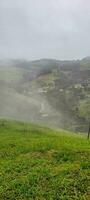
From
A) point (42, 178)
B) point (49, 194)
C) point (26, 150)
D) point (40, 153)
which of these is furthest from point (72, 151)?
point (49, 194)

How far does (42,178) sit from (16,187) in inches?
117

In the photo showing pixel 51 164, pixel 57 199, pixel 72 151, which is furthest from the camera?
pixel 72 151

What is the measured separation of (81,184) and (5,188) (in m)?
7.21

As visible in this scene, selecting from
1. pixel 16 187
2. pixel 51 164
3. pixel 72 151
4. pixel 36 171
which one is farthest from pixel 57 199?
pixel 72 151

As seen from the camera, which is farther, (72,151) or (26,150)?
(26,150)

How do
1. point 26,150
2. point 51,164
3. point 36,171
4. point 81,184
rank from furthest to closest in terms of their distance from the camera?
point 26,150
point 51,164
point 36,171
point 81,184

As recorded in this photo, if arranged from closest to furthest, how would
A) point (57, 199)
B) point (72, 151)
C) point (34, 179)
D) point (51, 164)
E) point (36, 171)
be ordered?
point (57, 199) < point (34, 179) < point (36, 171) < point (51, 164) < point (72, 151)

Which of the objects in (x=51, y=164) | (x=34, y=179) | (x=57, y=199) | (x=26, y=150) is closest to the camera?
(x=57, y=199)

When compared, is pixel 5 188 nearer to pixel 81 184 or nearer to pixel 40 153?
pixel 81 184

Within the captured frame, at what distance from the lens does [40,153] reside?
54.8m

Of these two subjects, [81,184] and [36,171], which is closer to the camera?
[81,184]

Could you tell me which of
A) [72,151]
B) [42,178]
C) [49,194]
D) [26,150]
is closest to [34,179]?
[42,178]

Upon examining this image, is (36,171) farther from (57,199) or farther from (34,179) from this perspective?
(57,199)

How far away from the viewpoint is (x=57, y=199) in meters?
34.8
